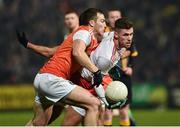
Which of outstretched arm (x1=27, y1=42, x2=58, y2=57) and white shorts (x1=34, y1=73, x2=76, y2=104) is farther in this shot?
outstretched arm (x1=27, y1=42, x2=58, y2=57)

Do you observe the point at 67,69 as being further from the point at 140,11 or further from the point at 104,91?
the point at 140,11

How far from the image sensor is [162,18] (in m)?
26.9

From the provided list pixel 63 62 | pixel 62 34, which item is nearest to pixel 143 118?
pixel 62 34

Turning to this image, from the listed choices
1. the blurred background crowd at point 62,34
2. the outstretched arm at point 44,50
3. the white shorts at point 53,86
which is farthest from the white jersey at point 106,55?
the blurred background crowd at point 62,34

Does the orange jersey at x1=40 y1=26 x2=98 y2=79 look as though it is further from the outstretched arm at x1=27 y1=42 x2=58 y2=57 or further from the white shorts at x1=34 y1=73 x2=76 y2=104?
the outstretched arm at x1=27 y1=42 x2=58 y2=57

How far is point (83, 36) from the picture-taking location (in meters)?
9.86

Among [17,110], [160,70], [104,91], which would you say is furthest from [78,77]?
[160,70]

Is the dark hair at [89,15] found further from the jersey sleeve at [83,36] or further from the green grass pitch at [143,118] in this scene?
the green grass pitch at [143,118]

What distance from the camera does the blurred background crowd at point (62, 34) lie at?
79.2 ft

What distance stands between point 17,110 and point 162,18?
6801 mm

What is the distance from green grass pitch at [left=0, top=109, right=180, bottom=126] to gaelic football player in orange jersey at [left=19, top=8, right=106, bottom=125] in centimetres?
731

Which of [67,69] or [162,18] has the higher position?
[67,69]

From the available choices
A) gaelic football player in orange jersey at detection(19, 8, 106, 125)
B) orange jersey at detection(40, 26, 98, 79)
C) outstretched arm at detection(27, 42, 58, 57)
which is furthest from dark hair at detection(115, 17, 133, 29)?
outstretched arm at detection(27, 42, 58, 57)

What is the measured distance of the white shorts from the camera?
9.85 m
